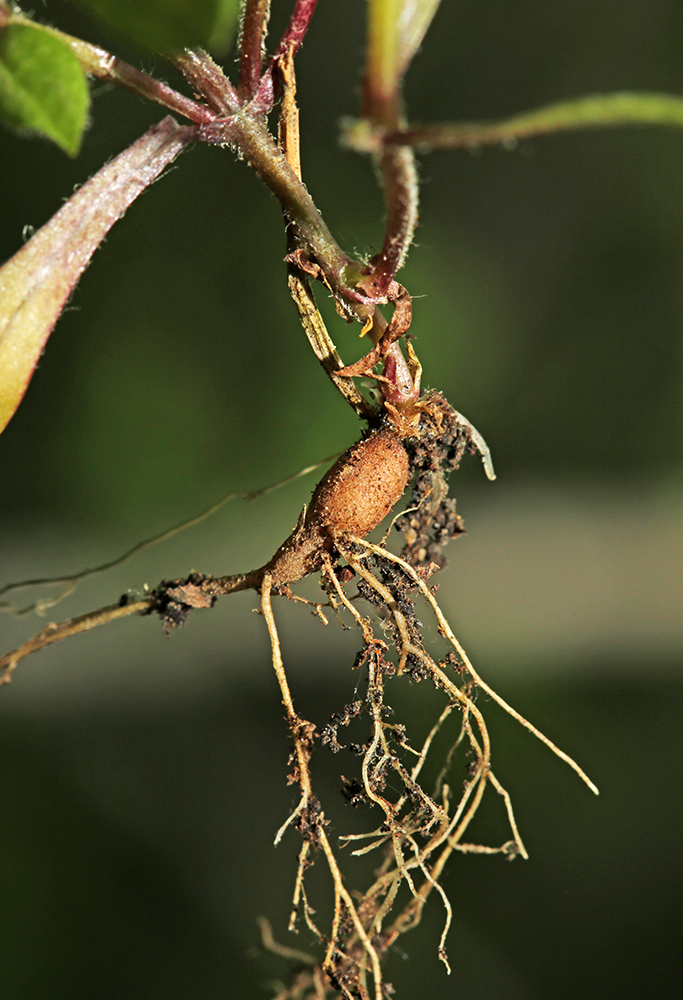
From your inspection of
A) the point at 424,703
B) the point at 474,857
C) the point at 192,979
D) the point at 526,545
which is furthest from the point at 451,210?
the point at 192,979

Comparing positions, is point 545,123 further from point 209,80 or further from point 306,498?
point 306,498

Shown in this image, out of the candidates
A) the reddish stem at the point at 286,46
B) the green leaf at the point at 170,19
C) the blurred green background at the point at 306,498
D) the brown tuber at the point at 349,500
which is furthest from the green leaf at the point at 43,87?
the blurred green background at the point at 306,498

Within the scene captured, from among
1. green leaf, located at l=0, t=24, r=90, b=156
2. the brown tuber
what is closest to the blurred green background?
the brown tuber

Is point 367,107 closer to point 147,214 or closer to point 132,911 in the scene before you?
point 147,214

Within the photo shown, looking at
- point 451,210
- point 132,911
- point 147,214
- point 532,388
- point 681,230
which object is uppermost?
point 147,214

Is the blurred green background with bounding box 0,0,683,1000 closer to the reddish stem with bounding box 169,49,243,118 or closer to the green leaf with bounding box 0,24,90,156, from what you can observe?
the reddish stem with bounding box 169,49,243,118

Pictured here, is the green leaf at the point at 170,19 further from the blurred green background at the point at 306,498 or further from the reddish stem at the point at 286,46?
the blurred green background at the point at 306,498
